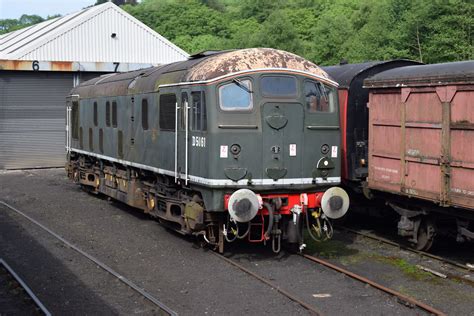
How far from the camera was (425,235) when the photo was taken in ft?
36.0

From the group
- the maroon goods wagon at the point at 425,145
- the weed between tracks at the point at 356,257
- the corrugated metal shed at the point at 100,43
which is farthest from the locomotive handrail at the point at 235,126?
the corrugated metal shed at the point at 100,43

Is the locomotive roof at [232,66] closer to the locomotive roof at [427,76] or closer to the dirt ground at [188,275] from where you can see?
the locomotive roof at [427,76]

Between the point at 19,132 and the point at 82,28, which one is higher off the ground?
the point at 82,28

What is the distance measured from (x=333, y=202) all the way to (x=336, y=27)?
48.0m

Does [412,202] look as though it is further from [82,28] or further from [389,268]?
[82,28]

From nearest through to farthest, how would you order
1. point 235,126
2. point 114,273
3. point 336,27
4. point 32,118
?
point 114,273
point 235,126
point 32,118
point 336,27

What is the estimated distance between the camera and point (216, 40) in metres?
82.3

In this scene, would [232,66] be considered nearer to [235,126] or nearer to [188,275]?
[235,126]

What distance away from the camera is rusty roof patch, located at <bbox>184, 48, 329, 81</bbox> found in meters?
9.88

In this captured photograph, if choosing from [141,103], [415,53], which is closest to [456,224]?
[141,103]

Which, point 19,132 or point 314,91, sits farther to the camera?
point 19,132

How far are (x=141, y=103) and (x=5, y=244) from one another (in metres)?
3.85

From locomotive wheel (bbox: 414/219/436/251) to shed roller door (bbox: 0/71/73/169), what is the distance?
2115 cm

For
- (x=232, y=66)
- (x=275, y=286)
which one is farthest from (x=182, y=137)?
(x=275, y=286)
